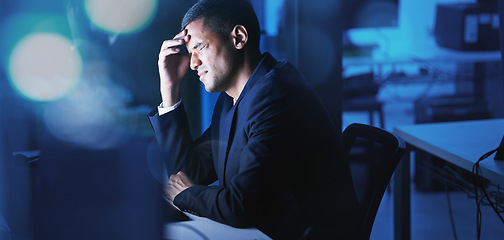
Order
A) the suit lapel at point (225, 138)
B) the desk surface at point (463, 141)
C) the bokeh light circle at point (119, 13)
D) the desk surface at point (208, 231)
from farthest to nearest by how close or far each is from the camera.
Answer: the desk surface at point (463, 141) → the suit lapel at point (225, 138) → the bokeh light circle at point (119, 13) → the desk surface at point (208, 231)

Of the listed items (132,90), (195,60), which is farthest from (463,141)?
(132,90)

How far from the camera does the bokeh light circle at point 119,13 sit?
49.4 inches

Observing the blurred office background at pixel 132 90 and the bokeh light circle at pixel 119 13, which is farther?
the bokeh light circle at pixel 119 13

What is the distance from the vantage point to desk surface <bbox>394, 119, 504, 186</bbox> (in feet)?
4.97

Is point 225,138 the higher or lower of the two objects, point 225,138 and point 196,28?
the lower

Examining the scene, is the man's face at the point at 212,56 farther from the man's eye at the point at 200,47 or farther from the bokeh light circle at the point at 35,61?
the bokeh light circle at the point at 35,61

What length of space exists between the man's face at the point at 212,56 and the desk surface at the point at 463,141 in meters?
0.81

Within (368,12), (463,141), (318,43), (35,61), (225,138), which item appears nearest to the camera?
(225,138)

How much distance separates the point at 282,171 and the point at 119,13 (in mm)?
597

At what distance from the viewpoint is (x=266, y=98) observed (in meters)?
1.25

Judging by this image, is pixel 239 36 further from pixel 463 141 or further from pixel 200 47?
pixel 463 141

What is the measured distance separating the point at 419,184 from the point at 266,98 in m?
2.12

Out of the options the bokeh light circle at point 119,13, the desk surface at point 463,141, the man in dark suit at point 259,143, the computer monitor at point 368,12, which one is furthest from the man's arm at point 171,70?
the computer monitor at point 368,12

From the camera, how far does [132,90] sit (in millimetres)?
1151
